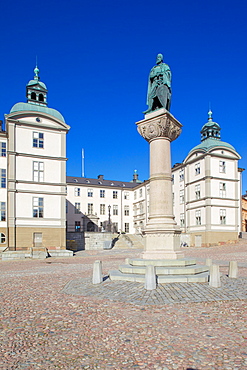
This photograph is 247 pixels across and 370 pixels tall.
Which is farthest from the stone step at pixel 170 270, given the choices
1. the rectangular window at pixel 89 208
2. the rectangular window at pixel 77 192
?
the rectangular window at pixel 89 208

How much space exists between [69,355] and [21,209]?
30278 mm

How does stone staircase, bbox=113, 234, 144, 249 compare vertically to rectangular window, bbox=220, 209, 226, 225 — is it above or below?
below

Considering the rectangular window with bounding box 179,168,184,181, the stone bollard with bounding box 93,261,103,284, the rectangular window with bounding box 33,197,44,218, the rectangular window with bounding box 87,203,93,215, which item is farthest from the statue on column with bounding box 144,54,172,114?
the rectangular window with bounding box 87,203,93,215

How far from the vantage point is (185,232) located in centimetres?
5053

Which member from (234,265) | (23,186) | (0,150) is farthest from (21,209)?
(234,265)

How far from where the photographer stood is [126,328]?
6531 mm

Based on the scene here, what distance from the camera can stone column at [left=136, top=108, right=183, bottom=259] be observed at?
13242 millimetres

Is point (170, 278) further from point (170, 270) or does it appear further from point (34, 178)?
point (34, 178)

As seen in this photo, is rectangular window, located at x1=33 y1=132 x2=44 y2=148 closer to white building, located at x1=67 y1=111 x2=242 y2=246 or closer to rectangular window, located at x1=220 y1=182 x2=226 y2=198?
white building, located at x1=67 y1=111 x2=242 y2=246

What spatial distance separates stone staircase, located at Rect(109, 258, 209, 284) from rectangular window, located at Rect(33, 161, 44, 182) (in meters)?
24.2

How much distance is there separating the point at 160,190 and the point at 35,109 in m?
→ 26.4

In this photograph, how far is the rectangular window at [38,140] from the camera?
115 ft

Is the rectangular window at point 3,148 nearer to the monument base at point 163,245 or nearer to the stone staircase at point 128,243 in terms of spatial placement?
the stone staircase at point 128,243

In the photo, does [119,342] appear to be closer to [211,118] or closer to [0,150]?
[0,150]
